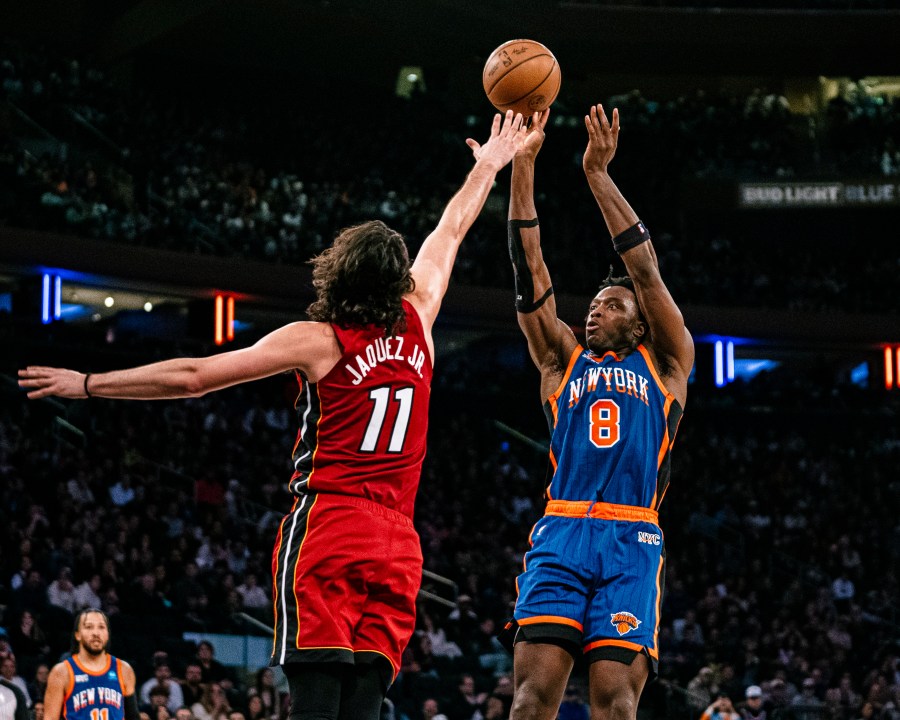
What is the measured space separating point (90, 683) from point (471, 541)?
12328 millimetres

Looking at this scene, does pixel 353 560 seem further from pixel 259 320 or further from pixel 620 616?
pixel 259 320

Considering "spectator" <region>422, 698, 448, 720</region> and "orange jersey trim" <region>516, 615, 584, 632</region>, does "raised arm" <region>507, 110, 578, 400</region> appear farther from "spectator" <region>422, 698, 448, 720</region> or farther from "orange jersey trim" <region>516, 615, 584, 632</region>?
"spectator" <region>422, 698, 448, 720</region>


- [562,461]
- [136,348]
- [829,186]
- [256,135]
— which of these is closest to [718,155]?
[829,186]

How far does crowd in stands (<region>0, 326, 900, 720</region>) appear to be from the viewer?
1520cm

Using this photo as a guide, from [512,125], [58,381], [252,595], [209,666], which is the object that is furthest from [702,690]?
[58,381]

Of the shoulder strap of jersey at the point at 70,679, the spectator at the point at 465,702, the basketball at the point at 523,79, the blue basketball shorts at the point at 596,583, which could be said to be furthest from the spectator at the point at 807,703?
the blue basketball shorts at the point at 596,583

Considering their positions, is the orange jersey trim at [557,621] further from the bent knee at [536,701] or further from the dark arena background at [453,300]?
the dark arena background at [453,300]

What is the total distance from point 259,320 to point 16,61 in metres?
6.53

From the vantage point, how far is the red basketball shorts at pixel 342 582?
13.4ft

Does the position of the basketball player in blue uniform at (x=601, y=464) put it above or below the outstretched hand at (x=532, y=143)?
below

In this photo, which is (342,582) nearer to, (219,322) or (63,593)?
(63,593)

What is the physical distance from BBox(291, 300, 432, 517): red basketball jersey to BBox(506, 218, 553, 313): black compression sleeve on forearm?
5.84 feet

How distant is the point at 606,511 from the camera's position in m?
5.62

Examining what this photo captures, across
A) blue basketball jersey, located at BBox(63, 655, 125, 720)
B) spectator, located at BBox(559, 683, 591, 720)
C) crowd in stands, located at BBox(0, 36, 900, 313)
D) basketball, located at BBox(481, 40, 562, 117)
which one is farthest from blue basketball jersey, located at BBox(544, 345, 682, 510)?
crowd in stands, located at BBox(0, 36, 900, 313)
